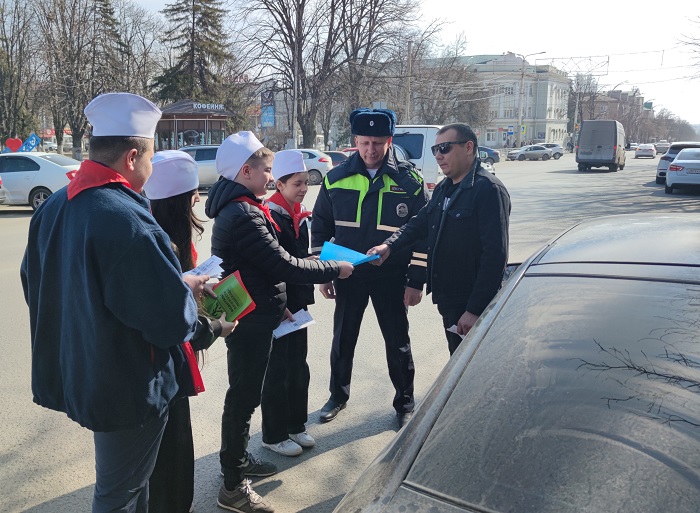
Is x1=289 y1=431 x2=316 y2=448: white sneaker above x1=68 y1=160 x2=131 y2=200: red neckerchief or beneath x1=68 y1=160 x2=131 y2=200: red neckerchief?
beneath

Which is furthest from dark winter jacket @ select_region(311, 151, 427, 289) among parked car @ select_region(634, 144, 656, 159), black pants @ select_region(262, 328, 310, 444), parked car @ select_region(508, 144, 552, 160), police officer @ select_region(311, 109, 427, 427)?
parked car @ select_region(634, 144, 656, 159)

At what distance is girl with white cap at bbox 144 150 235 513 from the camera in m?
2.54

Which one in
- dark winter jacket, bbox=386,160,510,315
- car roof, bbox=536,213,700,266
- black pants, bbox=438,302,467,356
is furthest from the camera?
black pants, bbox=438,302,467,356

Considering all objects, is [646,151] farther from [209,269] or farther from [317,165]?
[209,269]

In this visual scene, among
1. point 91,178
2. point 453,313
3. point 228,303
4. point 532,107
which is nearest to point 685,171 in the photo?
point 453,313

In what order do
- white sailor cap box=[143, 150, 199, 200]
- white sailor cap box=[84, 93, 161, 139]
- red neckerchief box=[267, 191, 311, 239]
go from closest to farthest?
white sailor cap box=[84, 93, 161, 139]
white sailor cap box=[143, 150, 199, 200]
red neckerchief box=[267, 191, 311, 239]

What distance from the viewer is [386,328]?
12.8 ft

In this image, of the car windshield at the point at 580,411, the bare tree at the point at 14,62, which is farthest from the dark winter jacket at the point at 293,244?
the bare tree at the point at 14,62

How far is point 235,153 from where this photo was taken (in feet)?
9.27

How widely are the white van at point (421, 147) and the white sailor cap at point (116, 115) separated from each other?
35.2ft

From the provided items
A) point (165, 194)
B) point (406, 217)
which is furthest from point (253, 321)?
point (406, 217)

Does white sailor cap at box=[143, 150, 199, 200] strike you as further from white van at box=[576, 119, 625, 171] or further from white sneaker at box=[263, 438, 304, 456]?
white van at box=[576, 119, 625, 171]

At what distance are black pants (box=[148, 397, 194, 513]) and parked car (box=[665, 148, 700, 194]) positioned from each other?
2031 cm

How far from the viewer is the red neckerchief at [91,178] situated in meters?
1.89
